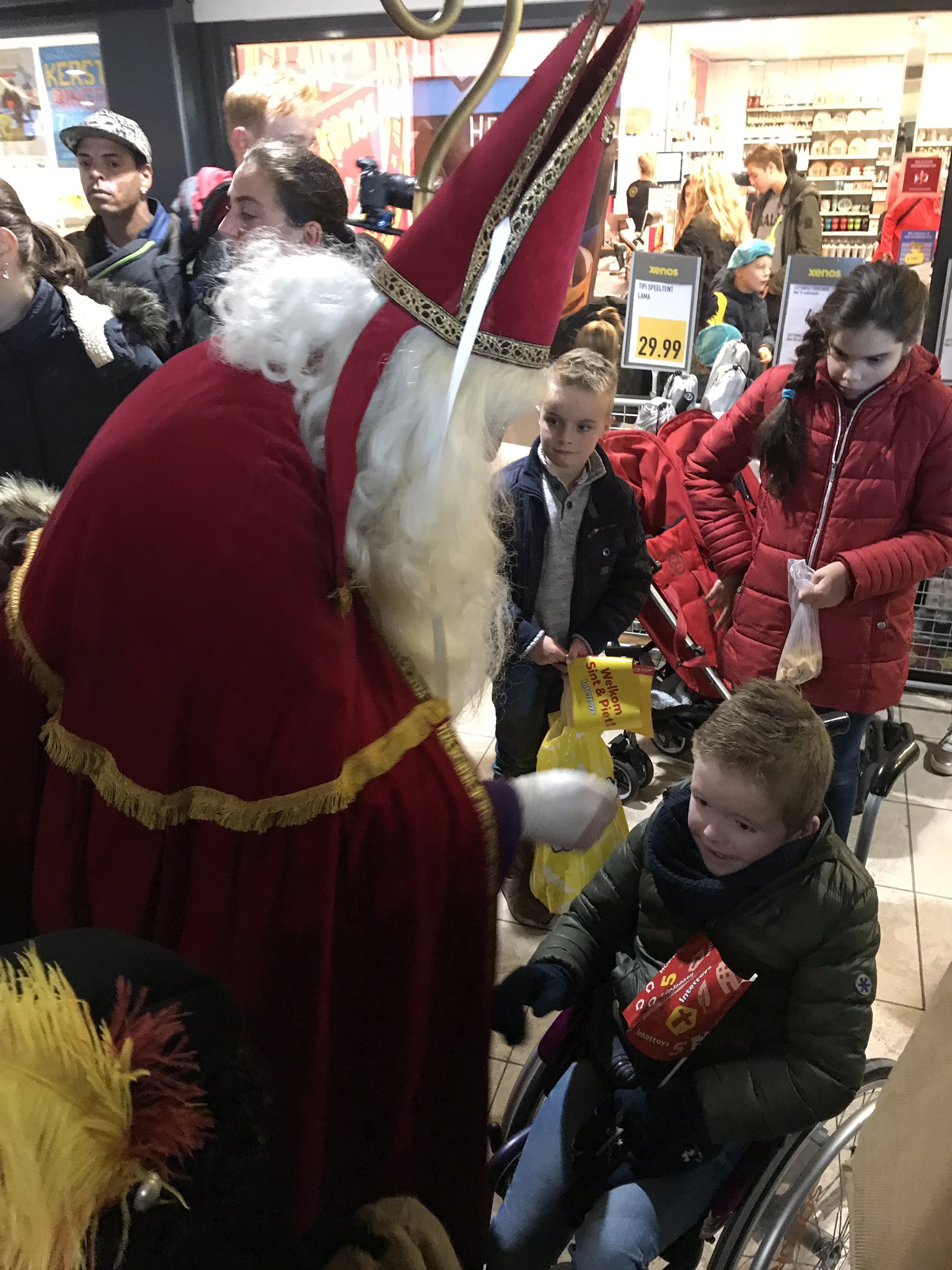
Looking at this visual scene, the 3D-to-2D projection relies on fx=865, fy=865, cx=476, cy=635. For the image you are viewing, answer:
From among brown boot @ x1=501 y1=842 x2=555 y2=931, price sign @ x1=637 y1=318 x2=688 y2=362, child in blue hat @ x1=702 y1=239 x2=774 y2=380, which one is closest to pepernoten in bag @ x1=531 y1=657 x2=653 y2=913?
brown boot @ x1=501 y1=842 x2=555 y2=931

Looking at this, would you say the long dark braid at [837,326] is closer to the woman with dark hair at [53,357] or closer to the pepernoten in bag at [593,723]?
the pepernoten in bag at [593,723]

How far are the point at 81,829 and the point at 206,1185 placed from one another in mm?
528

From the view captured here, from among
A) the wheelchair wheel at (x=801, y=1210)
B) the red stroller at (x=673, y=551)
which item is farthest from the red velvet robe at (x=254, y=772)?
the red stroller at (x=673, y=551)

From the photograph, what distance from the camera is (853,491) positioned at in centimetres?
193

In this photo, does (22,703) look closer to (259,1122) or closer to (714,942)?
(259,1122)

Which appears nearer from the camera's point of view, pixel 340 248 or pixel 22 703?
pixel 22 703

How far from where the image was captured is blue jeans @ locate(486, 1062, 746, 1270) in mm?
1128

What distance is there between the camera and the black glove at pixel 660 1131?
1.11 meters

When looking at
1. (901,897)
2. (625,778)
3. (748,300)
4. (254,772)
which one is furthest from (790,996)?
(748,300)

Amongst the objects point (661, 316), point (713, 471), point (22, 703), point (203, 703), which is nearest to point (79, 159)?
point (661, 316)

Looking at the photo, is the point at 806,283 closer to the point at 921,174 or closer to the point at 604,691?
the point at 921,174

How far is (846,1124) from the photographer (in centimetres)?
122

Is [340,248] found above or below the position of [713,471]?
above

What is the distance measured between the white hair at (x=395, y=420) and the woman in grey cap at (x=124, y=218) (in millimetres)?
1664
